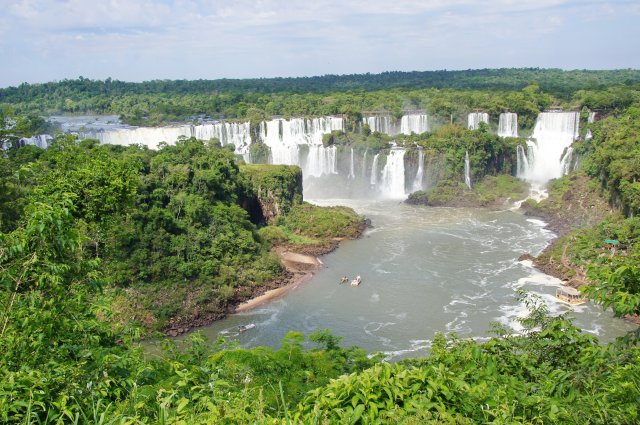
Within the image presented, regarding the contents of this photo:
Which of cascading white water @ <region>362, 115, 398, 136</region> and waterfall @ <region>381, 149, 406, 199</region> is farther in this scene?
cascading white water @ <region>362, 115, 398, 136</region>

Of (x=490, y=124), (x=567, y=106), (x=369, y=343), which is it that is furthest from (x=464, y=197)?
(x=369, y=343)

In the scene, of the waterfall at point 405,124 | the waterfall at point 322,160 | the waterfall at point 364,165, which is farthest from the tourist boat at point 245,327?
the waterfall at point 405,124

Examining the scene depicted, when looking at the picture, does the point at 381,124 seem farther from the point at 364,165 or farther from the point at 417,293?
the point at 417,293

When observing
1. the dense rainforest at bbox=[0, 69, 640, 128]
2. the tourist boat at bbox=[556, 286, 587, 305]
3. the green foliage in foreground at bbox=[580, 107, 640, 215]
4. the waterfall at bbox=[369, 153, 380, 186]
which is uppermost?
the dense rainforest at bbox=[0, 69, 640, 128]

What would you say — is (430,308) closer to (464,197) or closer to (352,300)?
(352,300)

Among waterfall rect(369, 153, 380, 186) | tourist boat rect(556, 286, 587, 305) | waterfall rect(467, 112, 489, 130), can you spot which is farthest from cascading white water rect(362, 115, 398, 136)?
tourist boat rect(556, 286, 587, 305)

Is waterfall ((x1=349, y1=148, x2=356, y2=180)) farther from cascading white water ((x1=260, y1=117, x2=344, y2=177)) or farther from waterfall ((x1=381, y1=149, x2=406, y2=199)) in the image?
waterfall ((x1=381, y1=149, x2=406, y2=199))
